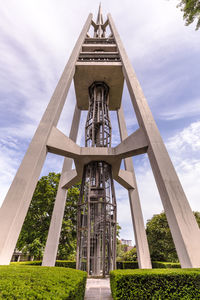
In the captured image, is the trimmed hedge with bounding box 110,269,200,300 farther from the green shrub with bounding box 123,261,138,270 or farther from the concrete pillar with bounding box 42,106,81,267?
the green shrub with bounding box 123,261,138,270

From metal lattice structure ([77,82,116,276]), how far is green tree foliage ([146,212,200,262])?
10.6 meters

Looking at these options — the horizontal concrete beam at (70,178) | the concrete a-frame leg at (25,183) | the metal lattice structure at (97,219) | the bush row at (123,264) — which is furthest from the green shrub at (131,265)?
the concrete a-frame leg at (25,183)

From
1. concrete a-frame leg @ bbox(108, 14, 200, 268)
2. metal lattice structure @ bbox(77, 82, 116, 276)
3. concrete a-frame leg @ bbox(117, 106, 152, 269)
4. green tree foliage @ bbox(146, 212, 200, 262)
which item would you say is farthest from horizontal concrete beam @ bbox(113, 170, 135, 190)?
green tree foliage @ bbox(146, 212, 200, 262)

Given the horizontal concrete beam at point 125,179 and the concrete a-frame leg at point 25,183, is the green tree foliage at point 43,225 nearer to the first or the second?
the horizontal concrete beam at point 125,179

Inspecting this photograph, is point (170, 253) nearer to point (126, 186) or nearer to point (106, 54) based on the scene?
point (126, 186)

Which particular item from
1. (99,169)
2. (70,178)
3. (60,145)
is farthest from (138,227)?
(60,145)

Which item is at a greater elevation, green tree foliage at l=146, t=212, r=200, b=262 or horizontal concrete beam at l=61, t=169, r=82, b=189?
horizontal concrete beam at l=61, t=169, r=82, b=189

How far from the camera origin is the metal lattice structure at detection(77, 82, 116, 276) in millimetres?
10234

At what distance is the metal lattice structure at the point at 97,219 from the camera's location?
403 inches

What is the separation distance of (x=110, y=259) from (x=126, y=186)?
16.9 feet

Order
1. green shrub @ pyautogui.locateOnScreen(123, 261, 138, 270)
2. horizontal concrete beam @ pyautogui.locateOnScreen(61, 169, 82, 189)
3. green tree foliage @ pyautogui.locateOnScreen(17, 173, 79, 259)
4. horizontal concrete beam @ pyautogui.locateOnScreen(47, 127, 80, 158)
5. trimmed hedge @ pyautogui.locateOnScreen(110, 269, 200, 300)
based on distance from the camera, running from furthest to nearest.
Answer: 1. green shrub @ pyautogui.locateOnScreen(123, 261, 138, 270)
2. green tree foliage @ pyautogui.locateOnScreen(17, 173, 79, 259)
3. horizontal concrete beam @ pyautogui.locateOnScreen(61, 169, 82, 189)
4. horizontal concrete beam @ pyautogui.locateOnScreen(47, 127, 80, 158)
5. trimmed hedge @ pyautogui.locateOnScreen(110, 269, 200, 300)

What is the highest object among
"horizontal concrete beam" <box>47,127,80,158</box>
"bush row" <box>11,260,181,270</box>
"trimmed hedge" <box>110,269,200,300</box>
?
"horizontal concrete beam" <box>47,127,80,158</box>

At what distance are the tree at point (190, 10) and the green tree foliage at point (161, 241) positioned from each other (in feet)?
61.4

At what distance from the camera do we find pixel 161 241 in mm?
18875
